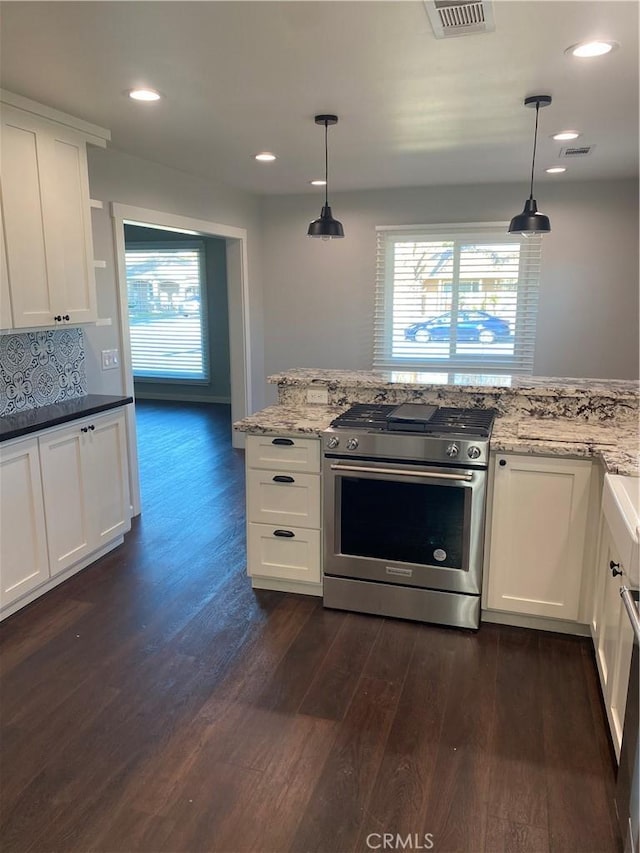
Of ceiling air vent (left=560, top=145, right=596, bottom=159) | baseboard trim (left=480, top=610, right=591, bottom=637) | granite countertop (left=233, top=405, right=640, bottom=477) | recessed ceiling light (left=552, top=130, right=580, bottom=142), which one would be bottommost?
baseboard trim (left=480, top=610, right=591, bottom=637)

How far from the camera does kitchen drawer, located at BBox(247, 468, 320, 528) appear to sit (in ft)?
9.90

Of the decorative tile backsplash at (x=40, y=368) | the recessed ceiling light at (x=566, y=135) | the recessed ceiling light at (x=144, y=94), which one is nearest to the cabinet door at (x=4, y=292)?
the decorative tile backsplash at (x=40, y=368)

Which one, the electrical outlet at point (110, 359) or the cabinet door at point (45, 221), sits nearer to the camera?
the cabinet door at point (45, 221)

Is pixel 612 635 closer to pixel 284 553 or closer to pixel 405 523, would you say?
pixel 405 523

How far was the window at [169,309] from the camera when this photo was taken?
850 cm

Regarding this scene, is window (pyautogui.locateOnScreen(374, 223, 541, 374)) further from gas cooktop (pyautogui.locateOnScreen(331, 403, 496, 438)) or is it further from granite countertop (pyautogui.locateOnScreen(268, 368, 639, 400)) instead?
gas cooktop (pyautogui.locateOnScreen(331, 403, 496, 438))

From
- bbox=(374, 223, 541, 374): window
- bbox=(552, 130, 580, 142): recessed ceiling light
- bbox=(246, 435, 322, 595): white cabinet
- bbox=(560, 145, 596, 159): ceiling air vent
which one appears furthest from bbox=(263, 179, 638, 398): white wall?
bbox=(246, 435, 322, 595): white cabinet

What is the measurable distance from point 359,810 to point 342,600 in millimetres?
1199

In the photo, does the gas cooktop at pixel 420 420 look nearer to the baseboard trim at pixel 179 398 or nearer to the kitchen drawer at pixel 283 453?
the kitchen drawer at pixel 283 453

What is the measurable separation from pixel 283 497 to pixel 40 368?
5.36 feet

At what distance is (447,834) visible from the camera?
69.5 inches

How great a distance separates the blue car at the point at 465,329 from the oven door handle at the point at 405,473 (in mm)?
3279

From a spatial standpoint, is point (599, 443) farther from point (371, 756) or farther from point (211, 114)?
point (211, 114)

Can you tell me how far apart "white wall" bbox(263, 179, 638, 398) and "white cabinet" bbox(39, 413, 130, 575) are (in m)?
2.89
